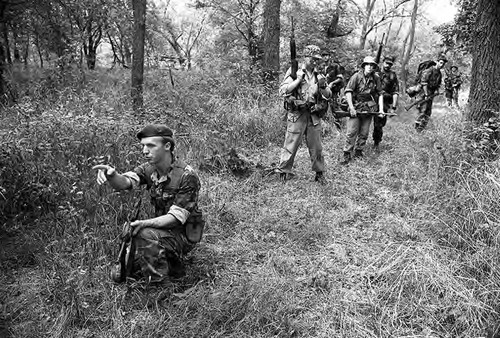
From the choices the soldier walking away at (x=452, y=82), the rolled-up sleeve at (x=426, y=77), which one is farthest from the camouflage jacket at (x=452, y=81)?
the rolled-up sleeve at (x=426, y=77)

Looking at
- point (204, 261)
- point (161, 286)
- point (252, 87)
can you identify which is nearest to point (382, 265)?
point (204, 261)

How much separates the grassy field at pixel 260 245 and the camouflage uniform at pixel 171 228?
187 mm

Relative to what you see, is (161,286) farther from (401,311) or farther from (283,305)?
(401,311)

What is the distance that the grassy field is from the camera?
2486 mm

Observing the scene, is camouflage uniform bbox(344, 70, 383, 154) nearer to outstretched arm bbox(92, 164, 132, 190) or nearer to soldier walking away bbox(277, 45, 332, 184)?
soldier walking away bbox(277, 45, 332, 184)

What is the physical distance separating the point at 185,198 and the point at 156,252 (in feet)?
1.48

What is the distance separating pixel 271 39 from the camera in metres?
8.45

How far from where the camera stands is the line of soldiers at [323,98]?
481 centimetres

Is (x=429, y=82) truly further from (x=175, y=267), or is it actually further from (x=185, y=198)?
(x=175, y=267)

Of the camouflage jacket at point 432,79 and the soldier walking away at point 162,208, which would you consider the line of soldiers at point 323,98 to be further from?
the soldier walking away at point 162,208

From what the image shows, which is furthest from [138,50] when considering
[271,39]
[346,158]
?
[346,158]

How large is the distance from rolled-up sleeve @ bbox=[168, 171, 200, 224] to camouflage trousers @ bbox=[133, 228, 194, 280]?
0.19 meters

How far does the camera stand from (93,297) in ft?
8.70

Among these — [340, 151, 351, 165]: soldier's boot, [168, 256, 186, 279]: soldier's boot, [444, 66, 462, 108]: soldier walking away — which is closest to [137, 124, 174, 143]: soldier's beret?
[168, 256, 186, 279]: soldier's boot
